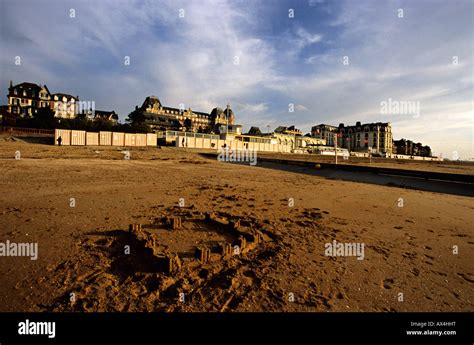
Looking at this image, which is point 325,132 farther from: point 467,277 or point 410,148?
point 467,277

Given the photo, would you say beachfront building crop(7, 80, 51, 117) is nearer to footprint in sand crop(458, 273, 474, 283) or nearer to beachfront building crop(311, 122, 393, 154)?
footprint in sand crop(458, 273, 474, 283)

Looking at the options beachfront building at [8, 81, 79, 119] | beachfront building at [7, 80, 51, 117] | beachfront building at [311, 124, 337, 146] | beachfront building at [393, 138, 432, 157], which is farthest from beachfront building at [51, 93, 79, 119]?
beachfront building at [393, 138, 432, 157]

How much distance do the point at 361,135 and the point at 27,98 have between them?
6988 inches

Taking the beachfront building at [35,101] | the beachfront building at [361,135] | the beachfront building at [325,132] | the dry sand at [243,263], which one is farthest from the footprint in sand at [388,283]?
the beachfront building at [325,132]

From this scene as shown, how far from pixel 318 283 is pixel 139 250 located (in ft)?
11.2

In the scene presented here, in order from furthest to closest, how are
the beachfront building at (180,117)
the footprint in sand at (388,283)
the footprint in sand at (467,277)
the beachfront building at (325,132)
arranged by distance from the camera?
the beachfront building at (325,132) < the beachfront building at (180,117) < the footprint in sand at (467,277) < the footprint in sand at (388,283)

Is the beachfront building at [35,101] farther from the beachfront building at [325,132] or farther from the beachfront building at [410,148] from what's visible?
the beachfront building at [410,148]

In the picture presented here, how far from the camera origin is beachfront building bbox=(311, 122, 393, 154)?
136m

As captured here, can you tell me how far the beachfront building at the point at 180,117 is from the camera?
94.4 meters

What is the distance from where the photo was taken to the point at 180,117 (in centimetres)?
13012

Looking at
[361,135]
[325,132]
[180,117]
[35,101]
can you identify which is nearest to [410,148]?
[361,135]

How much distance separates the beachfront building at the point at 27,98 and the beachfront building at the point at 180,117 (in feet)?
114
